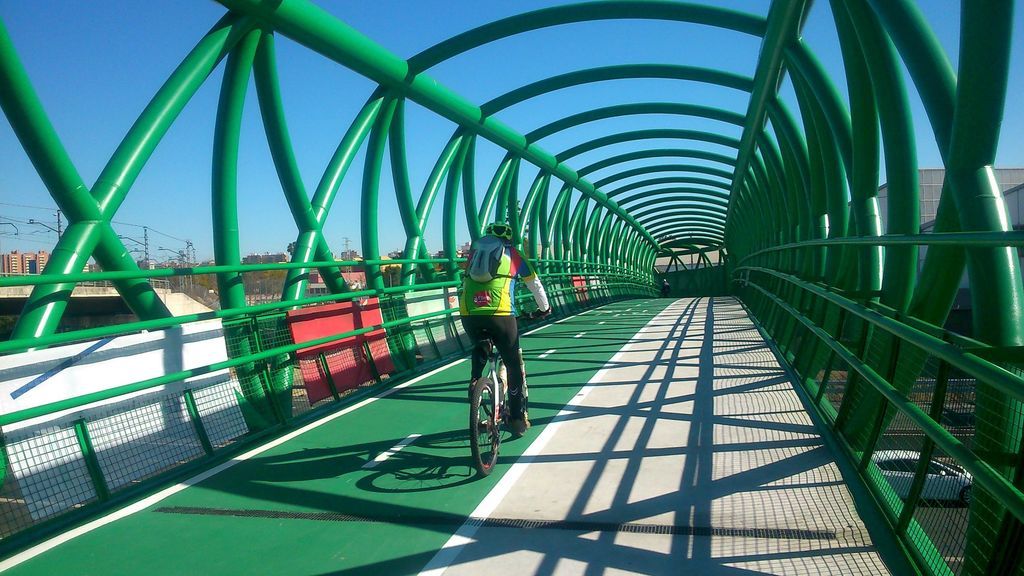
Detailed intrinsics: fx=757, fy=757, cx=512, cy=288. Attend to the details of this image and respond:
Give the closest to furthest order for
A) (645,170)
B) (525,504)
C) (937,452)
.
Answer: (937,452)
(525,504)
(645,170)

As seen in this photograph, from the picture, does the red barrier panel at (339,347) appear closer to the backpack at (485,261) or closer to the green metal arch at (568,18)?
the backpack at (485,261)

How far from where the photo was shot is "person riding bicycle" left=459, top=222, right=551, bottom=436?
5.62 metres

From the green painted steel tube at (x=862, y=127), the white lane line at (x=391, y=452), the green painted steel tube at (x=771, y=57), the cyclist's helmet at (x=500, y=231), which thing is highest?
the green painted steel tube at (x=771, y=57)

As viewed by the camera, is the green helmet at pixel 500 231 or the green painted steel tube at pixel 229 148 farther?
the green painted steel tube at pixel 229 148

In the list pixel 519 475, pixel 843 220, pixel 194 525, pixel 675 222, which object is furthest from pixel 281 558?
pixel 675 222

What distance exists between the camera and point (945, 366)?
341 centimetres

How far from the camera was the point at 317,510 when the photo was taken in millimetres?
4754

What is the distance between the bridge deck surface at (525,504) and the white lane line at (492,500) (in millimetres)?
15

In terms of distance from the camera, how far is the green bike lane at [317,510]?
4.04 m

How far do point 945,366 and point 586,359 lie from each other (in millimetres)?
7653

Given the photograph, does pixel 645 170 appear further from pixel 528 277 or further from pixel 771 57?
pixel 528 277

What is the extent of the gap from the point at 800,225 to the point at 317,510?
9.22 metres

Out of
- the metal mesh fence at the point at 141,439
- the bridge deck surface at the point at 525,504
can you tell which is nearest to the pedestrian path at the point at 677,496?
the bridge deck surface at the point at 525,504

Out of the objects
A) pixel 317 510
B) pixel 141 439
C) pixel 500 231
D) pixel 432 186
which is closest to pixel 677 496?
pixel 317 510
